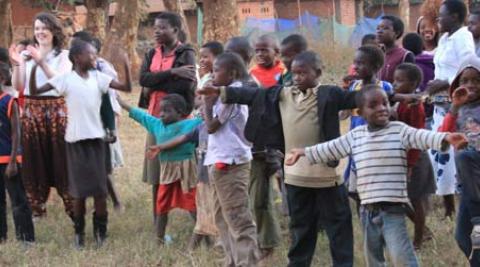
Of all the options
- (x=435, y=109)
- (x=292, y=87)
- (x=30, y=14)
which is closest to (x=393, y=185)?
(x=292, y=87)

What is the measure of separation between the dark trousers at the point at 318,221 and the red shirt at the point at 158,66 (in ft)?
5.74

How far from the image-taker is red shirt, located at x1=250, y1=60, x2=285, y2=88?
5727 mm

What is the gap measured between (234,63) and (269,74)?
3.27ft

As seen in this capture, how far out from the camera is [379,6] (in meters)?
37.2

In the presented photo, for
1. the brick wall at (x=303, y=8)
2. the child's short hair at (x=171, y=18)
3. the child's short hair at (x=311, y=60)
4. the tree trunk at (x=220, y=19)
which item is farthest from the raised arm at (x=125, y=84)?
the brick wall at (x=303, y=8)

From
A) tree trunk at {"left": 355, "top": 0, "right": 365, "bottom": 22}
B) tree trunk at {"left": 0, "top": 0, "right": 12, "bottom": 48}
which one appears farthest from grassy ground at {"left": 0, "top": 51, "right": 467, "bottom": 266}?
tree trunk at {"left": 355, "top": 0, "right": 365, "bottom": 22}

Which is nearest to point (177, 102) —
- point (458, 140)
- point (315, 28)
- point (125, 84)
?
point (125, 84)

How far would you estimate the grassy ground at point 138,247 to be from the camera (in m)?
5.42

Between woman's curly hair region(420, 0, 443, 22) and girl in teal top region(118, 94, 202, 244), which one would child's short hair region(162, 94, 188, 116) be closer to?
girl in teal top region(118, 94, 202, 244)

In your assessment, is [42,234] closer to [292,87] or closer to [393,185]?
[292,87]

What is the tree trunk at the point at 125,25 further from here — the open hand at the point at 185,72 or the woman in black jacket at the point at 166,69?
the open hand at the point at 185,72

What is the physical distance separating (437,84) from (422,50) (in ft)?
6.77

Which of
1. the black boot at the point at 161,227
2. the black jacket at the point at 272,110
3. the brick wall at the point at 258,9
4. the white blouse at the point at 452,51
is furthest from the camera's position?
the brick wall at the point at 258,9

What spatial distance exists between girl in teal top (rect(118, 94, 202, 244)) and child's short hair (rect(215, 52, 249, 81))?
36.4 inches
